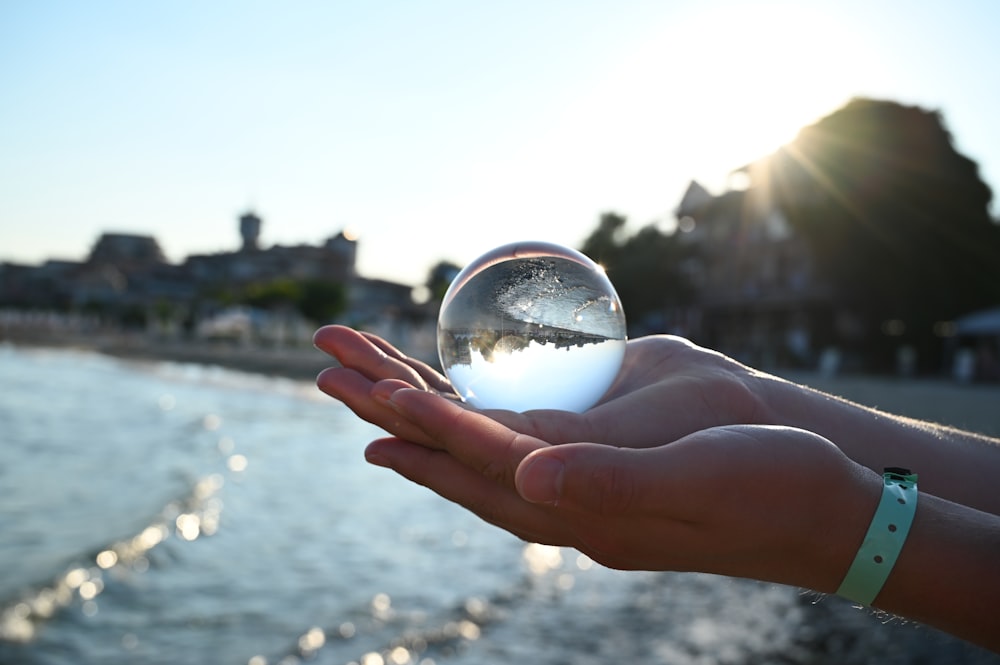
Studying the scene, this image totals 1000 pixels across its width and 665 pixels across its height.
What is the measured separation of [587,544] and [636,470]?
44 centimetres

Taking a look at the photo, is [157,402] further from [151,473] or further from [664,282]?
[664,282]

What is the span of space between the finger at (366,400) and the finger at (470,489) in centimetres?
5

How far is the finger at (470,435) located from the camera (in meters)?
1.87

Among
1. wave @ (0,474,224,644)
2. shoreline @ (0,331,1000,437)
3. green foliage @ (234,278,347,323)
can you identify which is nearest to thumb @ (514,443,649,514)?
shoreline @ (0,331,1000,437)

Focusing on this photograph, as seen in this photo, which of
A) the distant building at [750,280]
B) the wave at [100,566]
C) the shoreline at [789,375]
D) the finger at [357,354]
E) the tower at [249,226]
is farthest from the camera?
the tower at [249,226]

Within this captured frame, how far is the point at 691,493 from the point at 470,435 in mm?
578

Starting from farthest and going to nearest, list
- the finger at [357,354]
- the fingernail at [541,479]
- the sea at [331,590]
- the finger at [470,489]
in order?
the sea at [331,590] → the finger at [357,354] → the finger at [470,489] → the fingernail at [541,479]

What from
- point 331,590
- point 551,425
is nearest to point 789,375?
point 331,590

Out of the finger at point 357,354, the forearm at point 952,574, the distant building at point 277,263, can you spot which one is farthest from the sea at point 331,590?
the distant building at point 277,263

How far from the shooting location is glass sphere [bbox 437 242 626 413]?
2924mm

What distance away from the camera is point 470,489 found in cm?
210

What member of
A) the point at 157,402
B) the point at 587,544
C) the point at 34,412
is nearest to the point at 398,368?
the point at 587,544

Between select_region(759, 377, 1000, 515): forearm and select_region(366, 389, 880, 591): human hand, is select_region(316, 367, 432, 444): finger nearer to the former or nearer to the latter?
select_region(366, 389, 880, 591): human hand

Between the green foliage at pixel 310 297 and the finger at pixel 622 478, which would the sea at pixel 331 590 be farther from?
the green foliage at pixel 310 297
